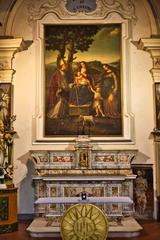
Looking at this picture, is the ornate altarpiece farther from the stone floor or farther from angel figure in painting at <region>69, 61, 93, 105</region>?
angel figure in painting at <region>69, 61, 93, 105</region>

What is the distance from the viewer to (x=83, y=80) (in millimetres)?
9680

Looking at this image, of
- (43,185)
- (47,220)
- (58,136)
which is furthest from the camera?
(58,136)

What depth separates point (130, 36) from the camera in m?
9.84

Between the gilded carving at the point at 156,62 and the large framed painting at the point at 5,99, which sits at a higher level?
the gilded carving at the point at 156,62

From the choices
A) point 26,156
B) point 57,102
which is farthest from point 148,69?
point 26,156

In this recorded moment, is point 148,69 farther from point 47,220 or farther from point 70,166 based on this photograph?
point 47,220

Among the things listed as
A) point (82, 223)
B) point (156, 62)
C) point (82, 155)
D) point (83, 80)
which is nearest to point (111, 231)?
point (82, 223)

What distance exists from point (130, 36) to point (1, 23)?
320cm

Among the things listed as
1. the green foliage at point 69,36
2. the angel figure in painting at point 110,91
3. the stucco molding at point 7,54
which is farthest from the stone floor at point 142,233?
the green foliage at point 69,36

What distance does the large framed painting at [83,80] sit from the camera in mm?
9547

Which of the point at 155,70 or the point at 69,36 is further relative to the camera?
the point at 69,36

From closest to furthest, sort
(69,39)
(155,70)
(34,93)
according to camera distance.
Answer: (155,70)
(34,93)
(69,39)

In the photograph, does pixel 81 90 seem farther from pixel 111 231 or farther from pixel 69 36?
pixel 111 231

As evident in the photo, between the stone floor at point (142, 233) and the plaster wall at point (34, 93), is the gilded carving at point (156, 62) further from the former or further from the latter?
the stone floor at point (142, 233)
